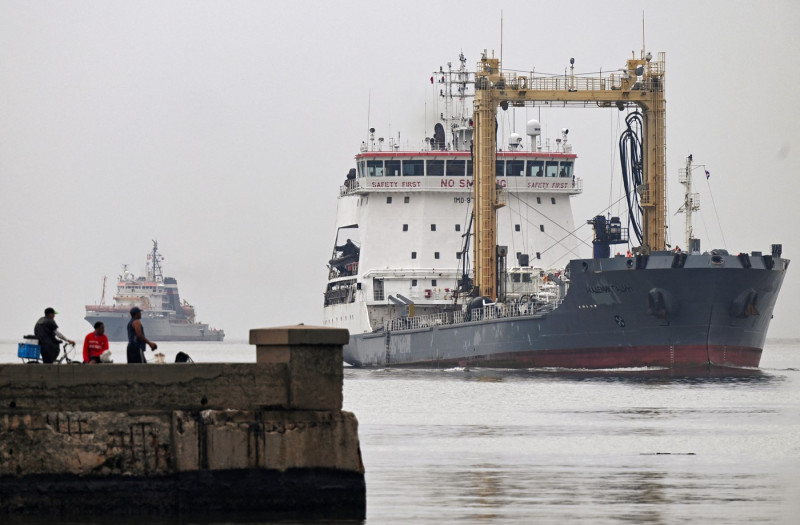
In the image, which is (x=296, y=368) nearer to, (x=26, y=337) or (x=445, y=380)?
(x=26, y=337)

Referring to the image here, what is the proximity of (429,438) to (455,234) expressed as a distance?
32.4 m

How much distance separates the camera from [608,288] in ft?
134

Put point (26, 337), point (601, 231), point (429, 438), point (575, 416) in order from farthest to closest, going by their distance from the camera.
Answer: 1. point (601, 231)
2. point (575, 416)
3. point (429, 438)
4. point (26, 337)

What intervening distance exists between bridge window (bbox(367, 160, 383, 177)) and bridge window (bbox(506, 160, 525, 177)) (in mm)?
4401

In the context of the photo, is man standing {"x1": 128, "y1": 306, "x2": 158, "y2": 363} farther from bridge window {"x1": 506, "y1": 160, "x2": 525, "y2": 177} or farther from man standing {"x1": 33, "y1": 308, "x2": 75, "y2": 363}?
bridge window {"x1": 506, "y1": 160, "x2": 525, "y2": 177}

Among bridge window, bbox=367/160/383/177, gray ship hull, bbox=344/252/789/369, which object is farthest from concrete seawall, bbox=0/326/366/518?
bridge window, bbox=367/160/383/177

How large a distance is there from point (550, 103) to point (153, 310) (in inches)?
4686

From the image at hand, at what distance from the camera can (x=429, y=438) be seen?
19844 millimetres

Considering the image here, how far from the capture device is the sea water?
12531mm

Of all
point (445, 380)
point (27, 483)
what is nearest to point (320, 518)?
point (27, 483)

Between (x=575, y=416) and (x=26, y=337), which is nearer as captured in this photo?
(x=26, y=337)

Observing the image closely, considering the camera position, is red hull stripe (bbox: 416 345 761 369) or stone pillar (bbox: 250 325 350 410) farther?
red hull stripe (bbox: 416 345 761 369)

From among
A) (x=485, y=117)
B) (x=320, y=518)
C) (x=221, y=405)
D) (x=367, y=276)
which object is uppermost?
(x=485, y=117)

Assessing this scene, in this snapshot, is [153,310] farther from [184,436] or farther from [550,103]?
[184,436]
